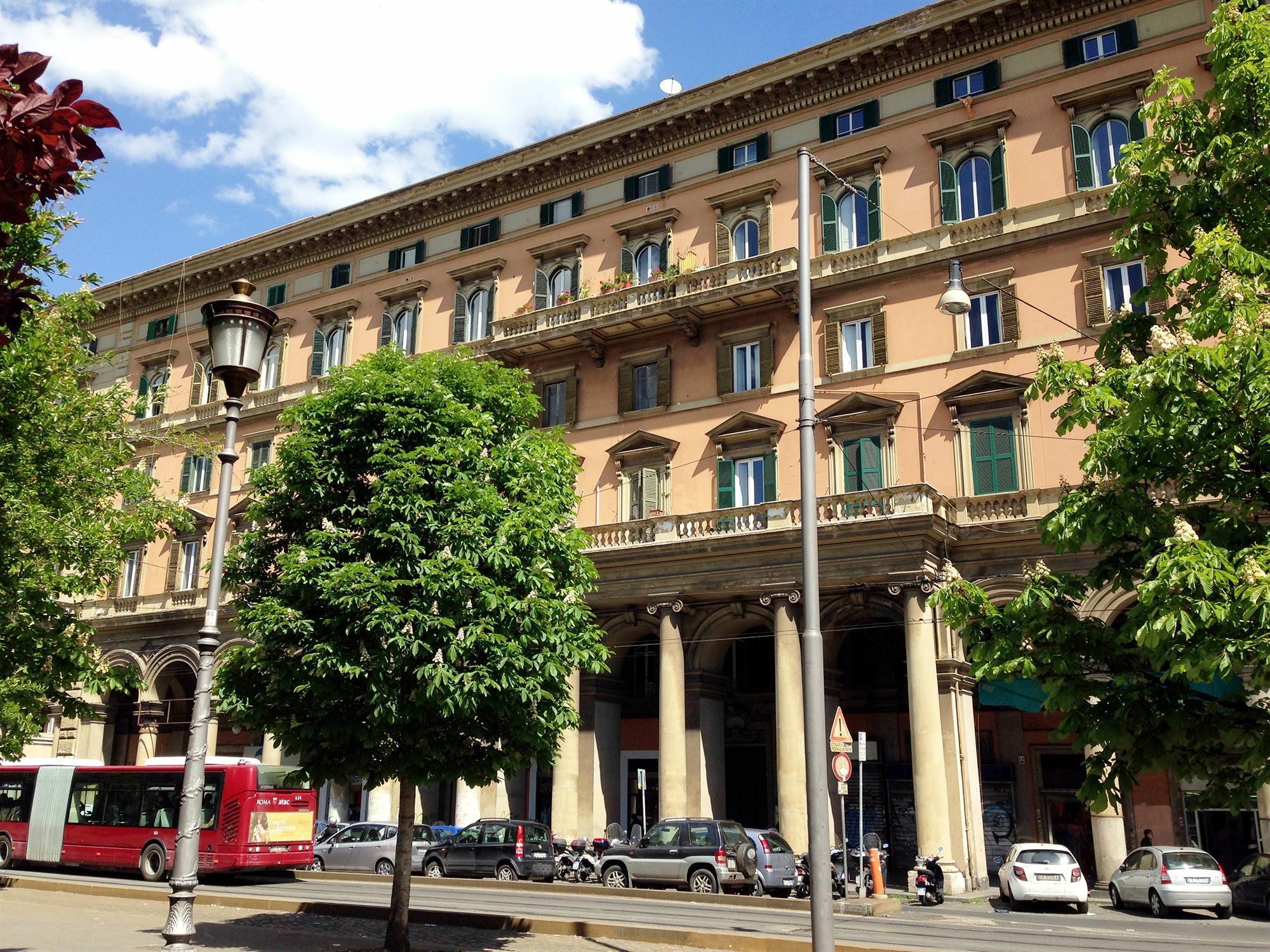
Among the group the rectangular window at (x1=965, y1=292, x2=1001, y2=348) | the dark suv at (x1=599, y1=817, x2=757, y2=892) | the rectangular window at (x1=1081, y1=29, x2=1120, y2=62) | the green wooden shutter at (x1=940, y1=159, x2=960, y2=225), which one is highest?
the rectangular window at (x1=1081, y1=29, x2=1120, y2=62)

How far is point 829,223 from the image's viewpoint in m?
31.1

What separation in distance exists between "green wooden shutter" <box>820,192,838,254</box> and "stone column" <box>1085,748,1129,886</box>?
49.1ft

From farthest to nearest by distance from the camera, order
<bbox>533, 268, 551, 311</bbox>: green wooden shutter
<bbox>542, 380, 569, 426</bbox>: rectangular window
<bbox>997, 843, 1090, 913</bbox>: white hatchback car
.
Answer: <bbox>533, 268, 551, 311</bbox>: green wooden shutter < <bbox>542, 380, 569, 426</bbox>: rectangular window < <bbox>997, 843, 1090, 913</bbox>: white hatchback car

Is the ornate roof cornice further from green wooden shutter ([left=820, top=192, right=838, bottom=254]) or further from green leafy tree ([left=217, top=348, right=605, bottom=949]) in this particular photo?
green leafy tree ([left=217, top=348, right=605, bottom=949])

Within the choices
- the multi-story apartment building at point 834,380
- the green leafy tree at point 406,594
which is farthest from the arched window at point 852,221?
the green leafy tree at point 406,594

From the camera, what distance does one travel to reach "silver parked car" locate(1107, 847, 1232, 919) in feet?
67.9

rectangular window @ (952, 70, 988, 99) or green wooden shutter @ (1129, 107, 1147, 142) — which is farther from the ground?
rectangular window @ (952, 70, 988, 99)

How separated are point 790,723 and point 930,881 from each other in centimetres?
539

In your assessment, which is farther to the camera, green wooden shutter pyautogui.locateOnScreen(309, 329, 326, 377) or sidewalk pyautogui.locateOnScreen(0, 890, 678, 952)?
green wooden shutter pyautogui.locateOnScreen(309, 329, 326, 377)

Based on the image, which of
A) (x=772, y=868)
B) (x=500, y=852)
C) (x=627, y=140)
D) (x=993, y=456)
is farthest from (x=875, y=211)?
(x=500, y=852)

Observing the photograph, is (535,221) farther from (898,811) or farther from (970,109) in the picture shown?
(898,811)

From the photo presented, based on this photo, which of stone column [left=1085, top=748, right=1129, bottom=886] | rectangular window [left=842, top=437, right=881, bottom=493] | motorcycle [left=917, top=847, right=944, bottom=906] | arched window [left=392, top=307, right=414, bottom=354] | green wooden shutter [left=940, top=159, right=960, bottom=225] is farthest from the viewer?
A: arched window [left=392, top=307, right=414, bottom=354]

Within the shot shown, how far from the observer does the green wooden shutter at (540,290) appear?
36.4 meters

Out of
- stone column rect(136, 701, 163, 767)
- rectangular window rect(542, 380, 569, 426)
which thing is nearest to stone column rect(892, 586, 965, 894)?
rectangular window rect(542, 380, 569, 426)
